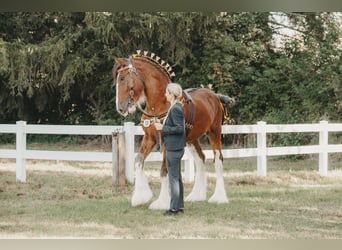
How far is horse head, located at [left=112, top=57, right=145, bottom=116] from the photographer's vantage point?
518 centimetres

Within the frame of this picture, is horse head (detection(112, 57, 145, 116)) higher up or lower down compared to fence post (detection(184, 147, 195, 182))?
higher up

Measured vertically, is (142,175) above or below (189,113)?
below

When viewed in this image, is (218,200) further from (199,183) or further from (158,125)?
(158,125)

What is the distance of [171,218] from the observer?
5012 millimetres

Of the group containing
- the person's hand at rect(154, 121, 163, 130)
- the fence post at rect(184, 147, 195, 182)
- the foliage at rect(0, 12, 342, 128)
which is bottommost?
the fence post at rect(184, 147, 195, 182)

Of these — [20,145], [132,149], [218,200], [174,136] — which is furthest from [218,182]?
[20,145]

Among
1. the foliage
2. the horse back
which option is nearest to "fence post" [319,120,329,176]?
the foliage

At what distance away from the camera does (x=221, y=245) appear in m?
4.67

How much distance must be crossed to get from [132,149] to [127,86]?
4.53 ft

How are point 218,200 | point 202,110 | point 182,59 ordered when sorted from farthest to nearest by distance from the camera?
point 182,59 < point 218,200 < point 202,110

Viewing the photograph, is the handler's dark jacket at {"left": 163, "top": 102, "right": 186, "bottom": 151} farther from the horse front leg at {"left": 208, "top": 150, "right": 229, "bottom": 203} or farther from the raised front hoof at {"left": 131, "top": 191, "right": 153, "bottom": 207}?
the horse front leg at {"left": 208, "top": 150, "right": 229, "bottom": 203}

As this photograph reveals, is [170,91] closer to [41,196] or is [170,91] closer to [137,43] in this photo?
[41,196]

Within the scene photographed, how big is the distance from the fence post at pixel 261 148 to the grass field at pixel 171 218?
84mm

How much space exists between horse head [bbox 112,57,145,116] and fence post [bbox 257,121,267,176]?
7.47ft
